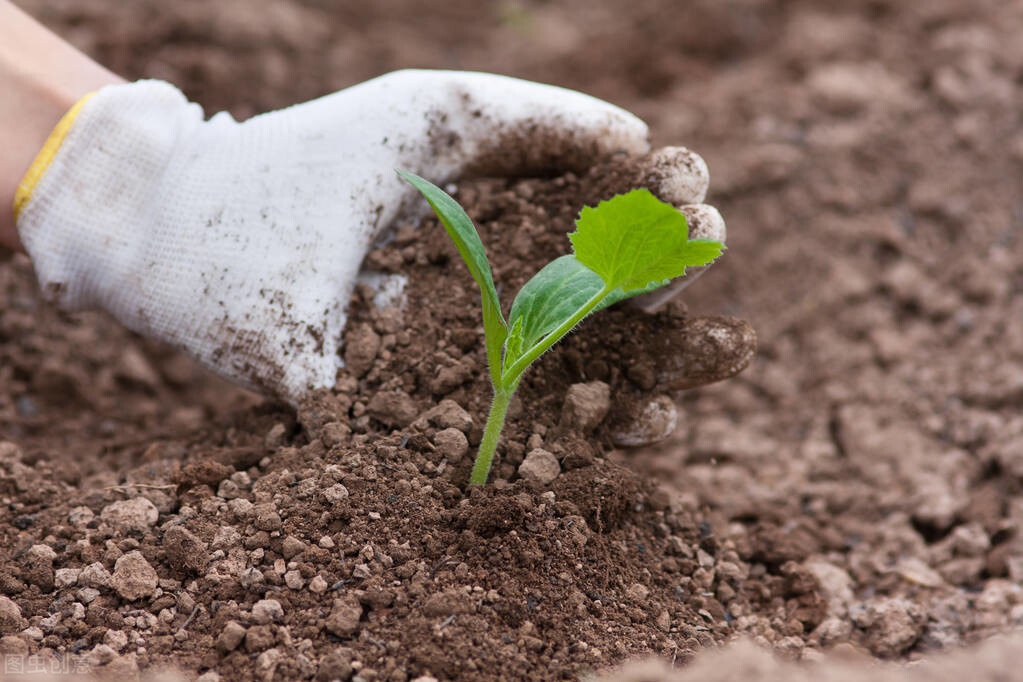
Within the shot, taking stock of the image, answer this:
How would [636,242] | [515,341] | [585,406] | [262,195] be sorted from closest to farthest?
[636,242]
[515,341]
[585,406]
[262,195]

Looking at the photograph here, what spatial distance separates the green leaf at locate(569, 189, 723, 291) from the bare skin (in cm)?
136

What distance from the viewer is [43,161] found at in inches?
71.7

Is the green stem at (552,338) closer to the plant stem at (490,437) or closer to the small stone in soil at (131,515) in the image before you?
the plant stem at (490,437)

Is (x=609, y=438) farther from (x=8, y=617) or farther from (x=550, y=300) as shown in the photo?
(x=8, y=617)

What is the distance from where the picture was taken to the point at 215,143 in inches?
76.2

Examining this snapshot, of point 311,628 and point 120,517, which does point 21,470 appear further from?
point 311,628

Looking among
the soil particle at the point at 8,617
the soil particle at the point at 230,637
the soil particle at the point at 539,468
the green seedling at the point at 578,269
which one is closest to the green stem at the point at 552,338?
the green seedling at the point at 578,269

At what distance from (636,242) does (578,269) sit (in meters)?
0.21

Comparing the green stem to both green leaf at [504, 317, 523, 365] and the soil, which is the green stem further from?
the soil

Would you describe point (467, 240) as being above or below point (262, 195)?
below

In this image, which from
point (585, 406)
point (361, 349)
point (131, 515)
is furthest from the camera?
point (361, 349)

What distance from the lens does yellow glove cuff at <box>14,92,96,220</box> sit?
1822 millimetres

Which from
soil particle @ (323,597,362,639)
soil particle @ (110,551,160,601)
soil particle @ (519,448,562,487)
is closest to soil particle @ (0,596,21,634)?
soil particle @ (110,551,160,601)

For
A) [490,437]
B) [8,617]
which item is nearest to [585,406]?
[490,437]
